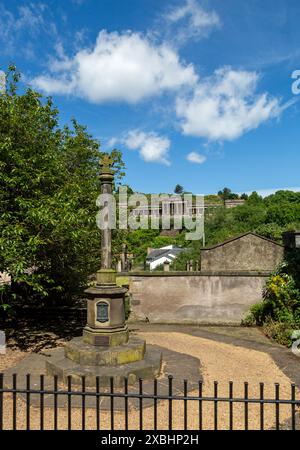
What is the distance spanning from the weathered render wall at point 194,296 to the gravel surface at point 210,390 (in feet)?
7.93

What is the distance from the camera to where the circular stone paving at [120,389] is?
605 cm

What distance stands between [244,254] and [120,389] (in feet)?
56.5

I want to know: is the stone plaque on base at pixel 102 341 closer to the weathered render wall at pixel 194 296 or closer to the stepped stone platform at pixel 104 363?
the stepped stone platform at pixel 104 363

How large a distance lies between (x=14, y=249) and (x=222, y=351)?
20.1 ft

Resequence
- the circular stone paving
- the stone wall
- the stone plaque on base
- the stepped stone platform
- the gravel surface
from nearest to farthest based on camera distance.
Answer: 1. the gravel surface
2. the circular stone paving
3. the stepped stone platform
4. the stone plaque on base
5. the stone wall

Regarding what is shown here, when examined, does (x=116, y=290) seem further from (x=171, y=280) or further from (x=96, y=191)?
(x=171, y=280)

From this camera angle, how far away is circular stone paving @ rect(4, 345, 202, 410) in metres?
6.05

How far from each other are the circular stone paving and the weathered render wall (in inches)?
185

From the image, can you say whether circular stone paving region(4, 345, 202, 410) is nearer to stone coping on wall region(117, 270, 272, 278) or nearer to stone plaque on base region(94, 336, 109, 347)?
stone plaque on base region(94, 336, 109, 347)

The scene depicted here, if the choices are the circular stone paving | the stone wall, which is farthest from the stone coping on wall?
the stone wall

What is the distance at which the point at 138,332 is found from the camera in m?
12.3

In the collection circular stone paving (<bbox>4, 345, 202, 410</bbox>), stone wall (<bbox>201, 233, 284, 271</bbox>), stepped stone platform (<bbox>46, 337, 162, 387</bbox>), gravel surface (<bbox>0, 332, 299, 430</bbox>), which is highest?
stone wall (<bbox>201, 233, 284, 271</bbox>)

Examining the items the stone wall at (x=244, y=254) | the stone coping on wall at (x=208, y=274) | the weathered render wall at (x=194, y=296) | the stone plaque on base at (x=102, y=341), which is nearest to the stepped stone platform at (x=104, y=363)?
the stone plaque on base at (x=102, y=341)
